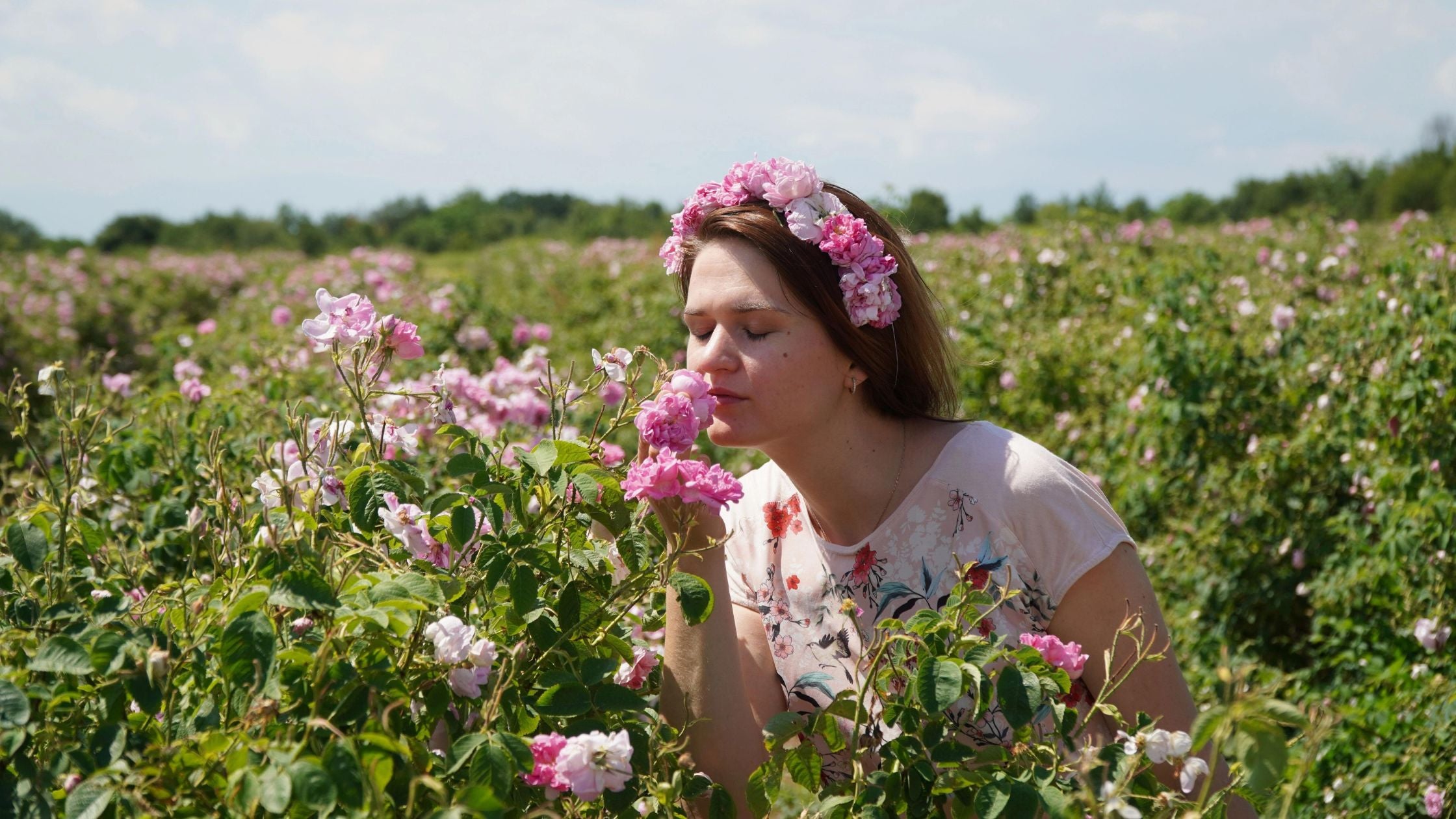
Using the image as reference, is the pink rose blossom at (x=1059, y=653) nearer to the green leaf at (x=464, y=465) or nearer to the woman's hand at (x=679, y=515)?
the woman's hand at (x=679, y=515)

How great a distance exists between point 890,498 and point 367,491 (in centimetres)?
100

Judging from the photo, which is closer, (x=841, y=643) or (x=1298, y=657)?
(x=841, y=643)

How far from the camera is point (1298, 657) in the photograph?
373 cm

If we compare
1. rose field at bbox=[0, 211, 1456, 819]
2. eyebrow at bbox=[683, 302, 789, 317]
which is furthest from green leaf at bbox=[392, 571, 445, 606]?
eyebrow at bbox=[683, 302, 789, 317]

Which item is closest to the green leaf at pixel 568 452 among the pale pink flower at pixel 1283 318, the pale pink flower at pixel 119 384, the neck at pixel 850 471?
the neck at pixel 850 471

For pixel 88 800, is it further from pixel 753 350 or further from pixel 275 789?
pixel 753 350

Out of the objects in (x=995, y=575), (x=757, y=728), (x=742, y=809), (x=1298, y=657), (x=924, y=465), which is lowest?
(x=1298, y=657)

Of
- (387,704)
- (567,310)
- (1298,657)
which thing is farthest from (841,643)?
(567,310)

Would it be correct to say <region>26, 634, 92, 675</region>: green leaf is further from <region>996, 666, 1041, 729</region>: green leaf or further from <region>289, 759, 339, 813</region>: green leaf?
<region>996, 666, 1041, 729</region>: green leaf

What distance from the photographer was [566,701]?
1.12 m

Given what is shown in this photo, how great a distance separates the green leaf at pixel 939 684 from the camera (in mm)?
1069

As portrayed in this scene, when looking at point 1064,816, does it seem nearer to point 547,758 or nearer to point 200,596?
point 547,758

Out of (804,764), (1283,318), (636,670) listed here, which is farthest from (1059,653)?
(1283,318)

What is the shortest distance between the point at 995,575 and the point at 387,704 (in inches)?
42.5
